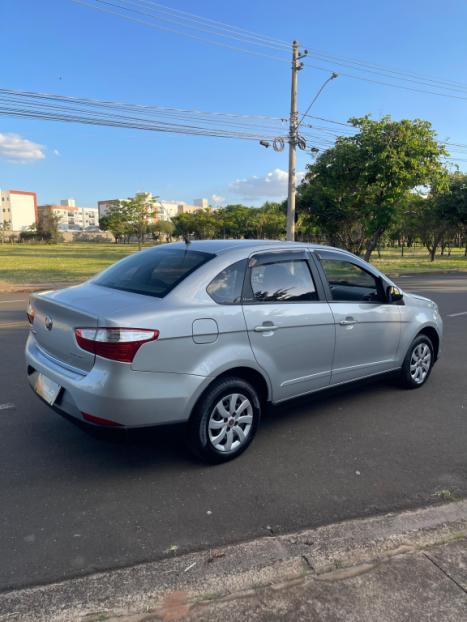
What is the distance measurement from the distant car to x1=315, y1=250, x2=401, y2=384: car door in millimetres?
16

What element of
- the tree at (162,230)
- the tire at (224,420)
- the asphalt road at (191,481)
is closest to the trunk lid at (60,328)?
the asphalt road at (191,481)

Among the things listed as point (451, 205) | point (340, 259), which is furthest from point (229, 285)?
point (451, 205)

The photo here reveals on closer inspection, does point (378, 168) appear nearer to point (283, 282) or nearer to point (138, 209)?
point (283, 282)

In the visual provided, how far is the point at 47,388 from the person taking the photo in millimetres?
3518

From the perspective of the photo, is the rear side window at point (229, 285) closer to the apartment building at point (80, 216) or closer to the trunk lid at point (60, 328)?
the trunk lid at point (60, 328)

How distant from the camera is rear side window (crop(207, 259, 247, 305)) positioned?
3.54 metres

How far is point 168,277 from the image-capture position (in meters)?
3.66

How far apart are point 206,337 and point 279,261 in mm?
1073

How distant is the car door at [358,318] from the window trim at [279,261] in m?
0.12

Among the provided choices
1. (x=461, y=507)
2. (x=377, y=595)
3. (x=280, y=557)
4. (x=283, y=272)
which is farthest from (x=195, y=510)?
(x=283, y=272)

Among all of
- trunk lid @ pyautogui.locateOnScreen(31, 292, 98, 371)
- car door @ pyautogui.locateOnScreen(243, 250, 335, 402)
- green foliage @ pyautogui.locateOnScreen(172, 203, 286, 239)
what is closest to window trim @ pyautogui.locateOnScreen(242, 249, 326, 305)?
car door @ pyautogui.locateOnScreen(243, 250, 335, 402)

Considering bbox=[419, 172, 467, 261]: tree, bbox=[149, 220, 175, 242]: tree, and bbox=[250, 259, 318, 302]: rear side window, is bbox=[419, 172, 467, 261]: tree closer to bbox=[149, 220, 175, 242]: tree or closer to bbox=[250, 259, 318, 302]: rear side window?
bbox=[250, 259, 318, 302]: rear side window

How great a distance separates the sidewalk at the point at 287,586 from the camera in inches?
86.0

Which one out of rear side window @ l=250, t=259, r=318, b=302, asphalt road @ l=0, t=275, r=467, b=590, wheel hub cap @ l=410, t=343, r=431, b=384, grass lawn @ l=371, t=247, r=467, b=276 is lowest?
grass lawn @ l=371, t=247, r=467, b=276
